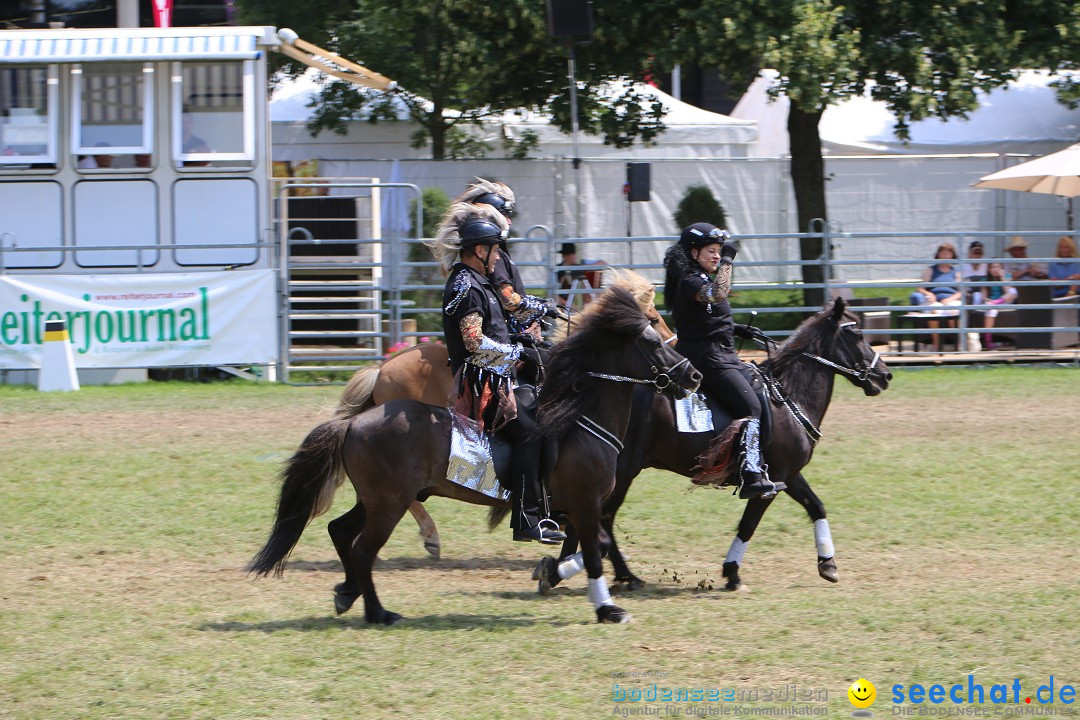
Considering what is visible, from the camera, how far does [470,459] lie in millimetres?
6543

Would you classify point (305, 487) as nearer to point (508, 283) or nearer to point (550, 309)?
point (508, 283)

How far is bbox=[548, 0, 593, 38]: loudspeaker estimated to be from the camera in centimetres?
1606

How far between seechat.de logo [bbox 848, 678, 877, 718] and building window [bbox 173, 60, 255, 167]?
11.9 metres

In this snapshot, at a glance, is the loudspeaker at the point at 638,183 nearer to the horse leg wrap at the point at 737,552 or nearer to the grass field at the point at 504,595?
the grass field at the point at 504,595

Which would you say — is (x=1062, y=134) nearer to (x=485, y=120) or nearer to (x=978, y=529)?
(x=485, y=120)

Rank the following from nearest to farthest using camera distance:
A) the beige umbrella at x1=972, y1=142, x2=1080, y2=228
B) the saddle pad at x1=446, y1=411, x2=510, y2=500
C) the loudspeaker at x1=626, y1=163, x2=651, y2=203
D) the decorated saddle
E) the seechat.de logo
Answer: the seechat.de logo
the saddle pad at x1=446, y1=411, x2=510, y2=500
the decorated saddle
the loudspeaker at x1=626, y1=163, x2=651, y2=203
the beige umbrella at x1=972, y1=142, x2=1080, y2=228

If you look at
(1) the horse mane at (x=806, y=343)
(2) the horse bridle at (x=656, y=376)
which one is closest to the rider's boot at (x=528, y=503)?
(2) the horse bridle at (x=656, y=376)

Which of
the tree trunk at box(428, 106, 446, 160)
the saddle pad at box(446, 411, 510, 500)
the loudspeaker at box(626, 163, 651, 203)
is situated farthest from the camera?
the tree trunk at box(428, 106, 446, 160)

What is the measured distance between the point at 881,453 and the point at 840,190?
1277 centimetres

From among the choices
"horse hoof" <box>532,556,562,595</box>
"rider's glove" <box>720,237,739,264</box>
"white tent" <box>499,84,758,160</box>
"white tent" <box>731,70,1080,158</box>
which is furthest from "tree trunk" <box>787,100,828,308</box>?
"horse hoof" <box>532,556,562,595</box>

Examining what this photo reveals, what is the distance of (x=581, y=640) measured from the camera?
20.4 feet

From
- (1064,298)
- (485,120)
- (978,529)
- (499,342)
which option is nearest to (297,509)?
(499,342)

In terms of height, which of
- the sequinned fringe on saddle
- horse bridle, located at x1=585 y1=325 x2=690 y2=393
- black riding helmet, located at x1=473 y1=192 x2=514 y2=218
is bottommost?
the sequinned fringe on saddle

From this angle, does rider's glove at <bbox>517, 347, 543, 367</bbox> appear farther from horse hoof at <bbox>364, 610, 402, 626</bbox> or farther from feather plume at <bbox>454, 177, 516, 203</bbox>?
horse hoof at <bbox>364, 610, 402, 626</bbox>
